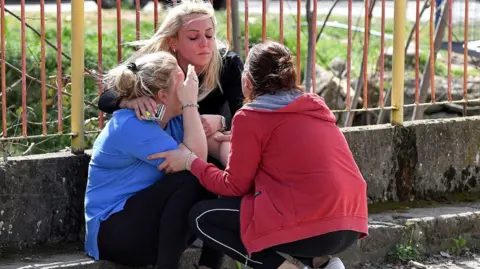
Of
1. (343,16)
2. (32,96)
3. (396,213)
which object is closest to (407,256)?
(396,213)

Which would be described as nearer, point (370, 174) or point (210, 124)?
point (210, 124)

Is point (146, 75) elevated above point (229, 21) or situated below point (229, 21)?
below

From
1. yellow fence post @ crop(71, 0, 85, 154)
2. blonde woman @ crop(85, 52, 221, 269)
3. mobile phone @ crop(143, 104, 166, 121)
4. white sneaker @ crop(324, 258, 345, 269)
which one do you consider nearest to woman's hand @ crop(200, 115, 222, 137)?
blonde woman @ crop(85, 52, 221, 269)

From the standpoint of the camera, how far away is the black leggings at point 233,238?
4.23 metres

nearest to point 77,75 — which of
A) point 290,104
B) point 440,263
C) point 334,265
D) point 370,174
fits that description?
point 290,104

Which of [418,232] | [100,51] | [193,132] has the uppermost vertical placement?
[100,51]

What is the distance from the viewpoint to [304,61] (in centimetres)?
945

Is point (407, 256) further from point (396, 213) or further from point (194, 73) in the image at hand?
point (194, 73)

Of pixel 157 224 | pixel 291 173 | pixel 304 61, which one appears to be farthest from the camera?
pixel 304 61

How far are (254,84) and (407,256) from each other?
5.19 ft

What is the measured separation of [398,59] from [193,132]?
175 centimetres

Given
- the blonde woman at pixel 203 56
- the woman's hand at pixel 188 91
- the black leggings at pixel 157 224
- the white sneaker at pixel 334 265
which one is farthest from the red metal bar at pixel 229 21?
the white sneaker at pixel 334 265

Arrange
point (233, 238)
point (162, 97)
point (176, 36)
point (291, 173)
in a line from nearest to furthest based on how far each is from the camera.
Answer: point (291, 173) < point (233, 238) < point (162, 97) < point (176, 36)

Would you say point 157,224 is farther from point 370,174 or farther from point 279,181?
point 370,174
